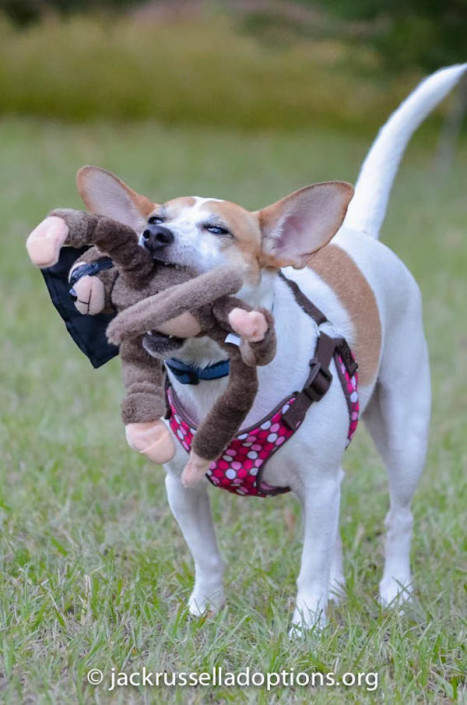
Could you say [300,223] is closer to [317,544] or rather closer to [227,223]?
[227,223]

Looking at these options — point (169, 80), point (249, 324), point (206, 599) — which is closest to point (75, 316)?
point (249, 324)

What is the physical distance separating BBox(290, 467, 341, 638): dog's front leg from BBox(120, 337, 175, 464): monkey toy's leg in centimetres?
64

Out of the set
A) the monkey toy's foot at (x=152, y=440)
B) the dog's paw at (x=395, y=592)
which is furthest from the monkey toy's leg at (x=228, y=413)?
the dog's paw at (x=395, y=592)

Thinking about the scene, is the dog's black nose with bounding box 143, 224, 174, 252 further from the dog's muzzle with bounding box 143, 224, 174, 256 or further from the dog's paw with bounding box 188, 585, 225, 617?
the dog's paw with bounding box 188, 585, 225, 617

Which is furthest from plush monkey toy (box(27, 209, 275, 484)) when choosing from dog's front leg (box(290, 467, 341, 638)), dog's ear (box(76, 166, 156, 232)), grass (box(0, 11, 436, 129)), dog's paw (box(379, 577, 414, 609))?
grass (box(0, 11, 436, 129))

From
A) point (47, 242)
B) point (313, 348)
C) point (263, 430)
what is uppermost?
point (47, 242)

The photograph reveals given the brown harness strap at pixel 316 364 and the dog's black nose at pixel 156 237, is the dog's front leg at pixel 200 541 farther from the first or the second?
the dog's black nose at pixel 156 237

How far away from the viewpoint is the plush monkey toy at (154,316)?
2289mm

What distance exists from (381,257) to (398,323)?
24cm

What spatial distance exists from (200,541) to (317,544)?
1.30 ft

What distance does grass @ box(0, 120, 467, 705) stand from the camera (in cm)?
258

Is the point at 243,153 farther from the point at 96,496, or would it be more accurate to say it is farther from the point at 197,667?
the point at 197,667

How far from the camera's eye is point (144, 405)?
242cm

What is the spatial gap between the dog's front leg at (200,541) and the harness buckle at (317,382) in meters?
0.49
